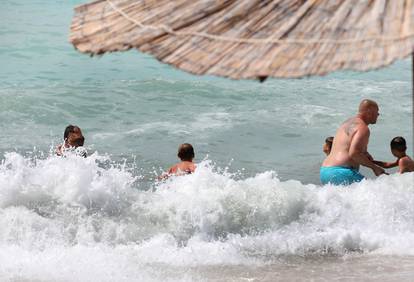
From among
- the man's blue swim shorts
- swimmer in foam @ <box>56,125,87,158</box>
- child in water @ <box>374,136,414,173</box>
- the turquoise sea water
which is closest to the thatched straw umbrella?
the turquoise sea water

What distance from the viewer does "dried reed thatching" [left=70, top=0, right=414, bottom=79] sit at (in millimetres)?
3203

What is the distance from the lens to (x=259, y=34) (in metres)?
3.47

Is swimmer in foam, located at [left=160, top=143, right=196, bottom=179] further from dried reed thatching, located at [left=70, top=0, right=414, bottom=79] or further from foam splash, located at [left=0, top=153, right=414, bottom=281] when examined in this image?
dried reed thatching, located at [left=70, top=0, right=414, bottom=79]

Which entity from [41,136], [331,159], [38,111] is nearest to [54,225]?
[331,159]

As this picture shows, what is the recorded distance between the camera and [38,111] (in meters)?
16.0

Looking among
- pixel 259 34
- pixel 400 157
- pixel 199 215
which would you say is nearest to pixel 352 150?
pixel 400 157

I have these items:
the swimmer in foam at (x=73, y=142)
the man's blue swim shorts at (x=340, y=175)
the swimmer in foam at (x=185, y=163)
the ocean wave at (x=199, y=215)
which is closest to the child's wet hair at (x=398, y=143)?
the ocean wave at (x=199, y=215)

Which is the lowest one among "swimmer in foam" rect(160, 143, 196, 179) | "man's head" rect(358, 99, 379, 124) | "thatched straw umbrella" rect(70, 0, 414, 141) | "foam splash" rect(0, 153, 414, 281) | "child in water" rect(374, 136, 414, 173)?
"foam splash" rect(0, 153, 414, 281)

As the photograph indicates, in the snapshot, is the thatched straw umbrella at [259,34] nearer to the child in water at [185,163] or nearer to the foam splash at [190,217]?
the foam splash at [190,217]

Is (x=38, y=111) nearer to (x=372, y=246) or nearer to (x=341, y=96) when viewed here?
(x=341, y=96)

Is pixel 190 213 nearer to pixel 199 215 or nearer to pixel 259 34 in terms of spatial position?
pixel 199 215

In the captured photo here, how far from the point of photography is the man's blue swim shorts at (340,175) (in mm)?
8562

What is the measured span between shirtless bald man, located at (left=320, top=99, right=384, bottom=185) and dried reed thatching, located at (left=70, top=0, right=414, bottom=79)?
479cm

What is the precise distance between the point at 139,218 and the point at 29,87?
997cm
